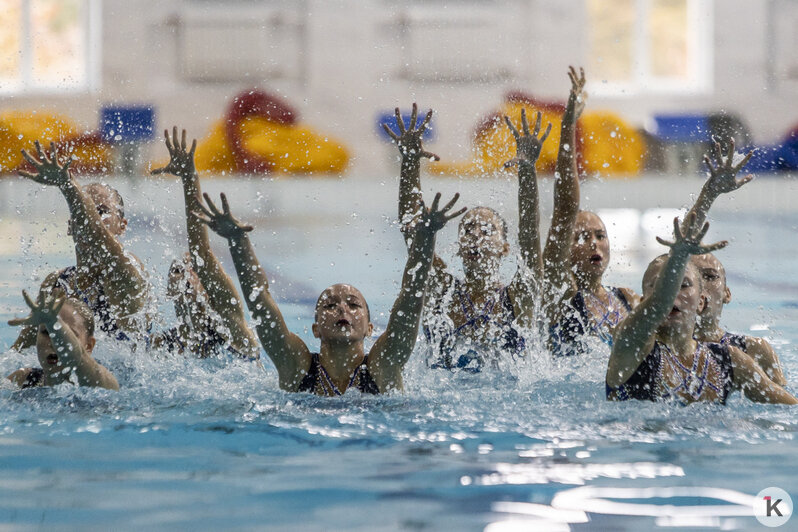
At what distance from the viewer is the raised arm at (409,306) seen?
102 inches

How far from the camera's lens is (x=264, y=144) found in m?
12.4

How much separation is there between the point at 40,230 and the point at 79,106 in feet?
12.4

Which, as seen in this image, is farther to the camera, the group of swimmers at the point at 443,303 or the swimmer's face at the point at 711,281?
the swimmer's face at the point at 711,281

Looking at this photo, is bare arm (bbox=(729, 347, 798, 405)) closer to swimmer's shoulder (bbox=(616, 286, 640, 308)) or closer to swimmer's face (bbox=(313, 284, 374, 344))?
swimmer's shoulder (bbox=(616, 286, 640, 308))

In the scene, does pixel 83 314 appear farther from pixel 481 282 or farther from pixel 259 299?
pixel 481 282

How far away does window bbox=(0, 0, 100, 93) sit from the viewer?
12.5 meters

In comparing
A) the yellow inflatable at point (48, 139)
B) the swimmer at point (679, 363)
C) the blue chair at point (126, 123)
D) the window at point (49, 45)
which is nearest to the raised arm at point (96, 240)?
the swimmer at point (679, 363)

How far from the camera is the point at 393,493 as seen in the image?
7.09ft

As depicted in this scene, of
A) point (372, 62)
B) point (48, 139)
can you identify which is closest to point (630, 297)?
point (372, 62)

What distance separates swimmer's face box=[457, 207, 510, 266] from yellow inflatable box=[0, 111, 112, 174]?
8622 mm

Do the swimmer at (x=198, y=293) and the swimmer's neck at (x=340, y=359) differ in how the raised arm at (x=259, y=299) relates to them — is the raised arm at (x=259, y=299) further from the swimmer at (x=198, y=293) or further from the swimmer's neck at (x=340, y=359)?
the swimmer at (x=198, y=293)

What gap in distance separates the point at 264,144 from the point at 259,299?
9.91 meters

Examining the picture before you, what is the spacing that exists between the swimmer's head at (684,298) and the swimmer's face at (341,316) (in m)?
0.84

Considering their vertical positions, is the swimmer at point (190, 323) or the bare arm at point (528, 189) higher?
the bare arm at point (528, 189)
